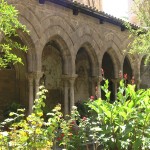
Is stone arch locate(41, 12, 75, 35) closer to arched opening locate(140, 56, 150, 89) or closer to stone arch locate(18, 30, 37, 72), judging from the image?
stone arch locate(18, 30, 37, 72)

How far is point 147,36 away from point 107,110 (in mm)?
5904

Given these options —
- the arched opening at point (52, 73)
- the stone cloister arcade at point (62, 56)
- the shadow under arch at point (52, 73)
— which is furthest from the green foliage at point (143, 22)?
the arched opening at point (52, 73)

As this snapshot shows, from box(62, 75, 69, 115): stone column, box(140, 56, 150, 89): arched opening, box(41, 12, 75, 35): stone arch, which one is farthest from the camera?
box(140, 56, 150, 89): arched opening

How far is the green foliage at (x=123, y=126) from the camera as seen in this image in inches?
204

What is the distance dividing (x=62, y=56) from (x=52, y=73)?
2541 mm

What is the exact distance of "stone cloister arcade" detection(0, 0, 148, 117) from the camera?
10.0 metres

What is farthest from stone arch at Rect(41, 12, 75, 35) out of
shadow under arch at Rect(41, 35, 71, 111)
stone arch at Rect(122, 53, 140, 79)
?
stone arch at Rect(122, 53, 140, 79)

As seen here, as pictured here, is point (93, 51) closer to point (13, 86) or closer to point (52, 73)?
point (52, 73)

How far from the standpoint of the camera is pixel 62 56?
11711 millimetres

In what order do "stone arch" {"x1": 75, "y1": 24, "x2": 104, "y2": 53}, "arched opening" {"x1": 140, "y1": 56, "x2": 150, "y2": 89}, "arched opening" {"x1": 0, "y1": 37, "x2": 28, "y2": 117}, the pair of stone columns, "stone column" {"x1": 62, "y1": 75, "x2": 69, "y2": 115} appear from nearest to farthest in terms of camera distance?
the pair of stone columns, "stone column" {"x1": 62, "y1": 75, "x2": 69, "y2": 115}, "stone arch" {"x1": 75, "y1": 24, "x2": 104, "y2": 53}, "arched opening" {"x1": 0, "y1": 37, "x2": 28, "y2": 117}, "arched opening" {"x1": 140, "y1": 56, "x2": 150, "y2": 89}

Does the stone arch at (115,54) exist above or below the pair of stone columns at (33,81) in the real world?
above

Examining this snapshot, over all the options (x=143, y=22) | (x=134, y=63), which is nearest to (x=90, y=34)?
(x=143, y=22)

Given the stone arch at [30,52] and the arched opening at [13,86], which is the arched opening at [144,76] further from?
the stone arch at [30,52]

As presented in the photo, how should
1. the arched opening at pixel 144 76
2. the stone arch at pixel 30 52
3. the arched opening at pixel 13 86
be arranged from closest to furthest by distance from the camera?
the stone arch at pixel 30 52 < the arched opening at pixel 13 86 < the arched opening at pixel 144 76
